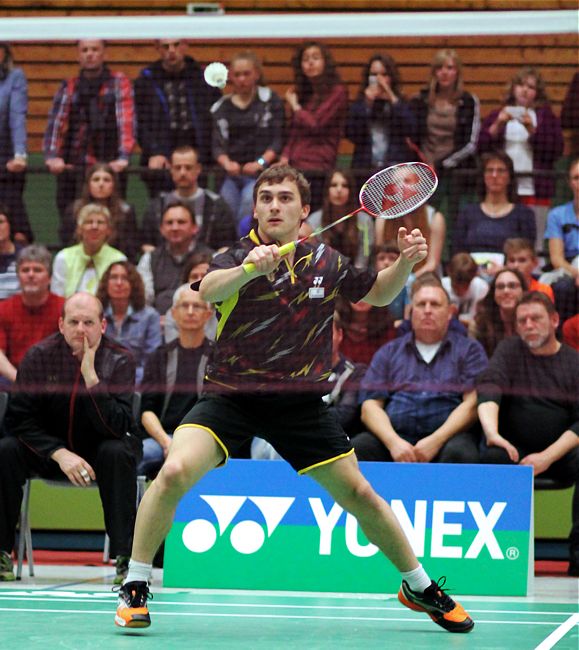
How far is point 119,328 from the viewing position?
30.9ft

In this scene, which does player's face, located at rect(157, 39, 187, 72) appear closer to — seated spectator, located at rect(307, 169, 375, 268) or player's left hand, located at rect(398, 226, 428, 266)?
seated spectator, located at rect(307, 169, 375, 268)

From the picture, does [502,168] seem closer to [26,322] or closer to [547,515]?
[547,515]

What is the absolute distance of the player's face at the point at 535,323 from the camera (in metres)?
8.18

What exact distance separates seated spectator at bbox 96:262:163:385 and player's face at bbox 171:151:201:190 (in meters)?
1.29

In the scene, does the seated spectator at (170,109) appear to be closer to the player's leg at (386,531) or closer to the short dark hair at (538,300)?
the short dark hair at (538,300)

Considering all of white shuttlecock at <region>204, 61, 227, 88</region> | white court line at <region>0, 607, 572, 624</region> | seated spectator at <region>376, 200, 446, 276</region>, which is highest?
white shuttlecock at <region>204, 61, 227, 88</region>

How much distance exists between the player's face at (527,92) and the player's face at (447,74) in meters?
0.57

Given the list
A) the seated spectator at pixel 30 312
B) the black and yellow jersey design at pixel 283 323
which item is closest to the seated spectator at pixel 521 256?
the seated spectator at pixel 30 312

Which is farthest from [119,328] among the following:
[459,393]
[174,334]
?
[459,393]

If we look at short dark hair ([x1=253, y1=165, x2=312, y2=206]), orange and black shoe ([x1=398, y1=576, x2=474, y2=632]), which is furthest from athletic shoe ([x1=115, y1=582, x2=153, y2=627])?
short dark hair ([x1=253, y1=165, x2=312, y2=206])

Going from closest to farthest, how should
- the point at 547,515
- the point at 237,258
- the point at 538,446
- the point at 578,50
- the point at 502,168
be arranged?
the point at 237,258
the point at 538,446
the point at 547,515
the point at 502,168
the point at 578,50

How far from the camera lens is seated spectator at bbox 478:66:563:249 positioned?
1066cm

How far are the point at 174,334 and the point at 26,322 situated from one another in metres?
1.09

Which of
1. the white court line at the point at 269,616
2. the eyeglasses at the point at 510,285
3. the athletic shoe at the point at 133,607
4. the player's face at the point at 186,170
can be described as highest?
the player's face at the point at 186,170
